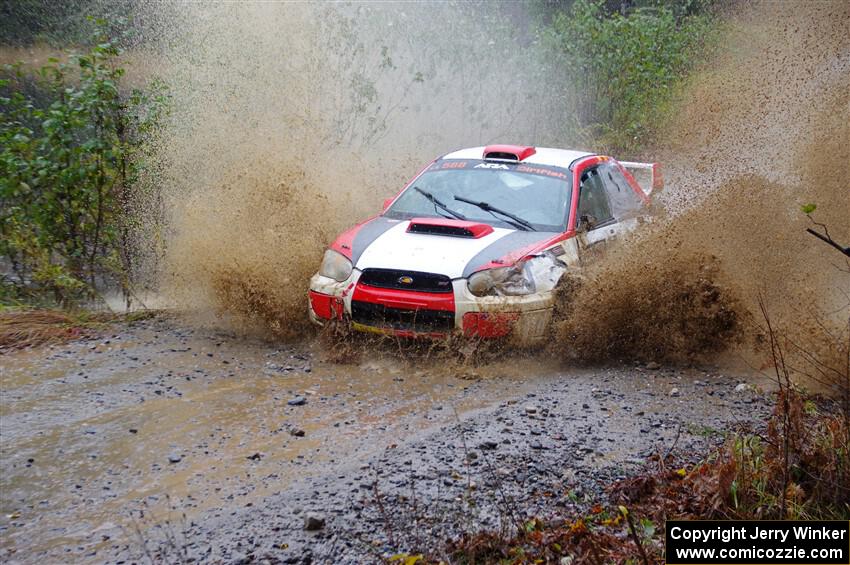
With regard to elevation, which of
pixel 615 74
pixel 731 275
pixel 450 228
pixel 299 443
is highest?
pixel 615 74

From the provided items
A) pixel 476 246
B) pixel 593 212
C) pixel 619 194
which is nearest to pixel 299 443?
pixel 476 246

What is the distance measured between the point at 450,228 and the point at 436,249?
1.09ft

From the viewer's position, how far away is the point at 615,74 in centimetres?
1758

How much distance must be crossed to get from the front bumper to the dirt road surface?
0.28m

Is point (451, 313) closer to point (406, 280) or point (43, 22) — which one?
point (406, 280)

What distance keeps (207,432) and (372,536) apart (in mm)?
2110

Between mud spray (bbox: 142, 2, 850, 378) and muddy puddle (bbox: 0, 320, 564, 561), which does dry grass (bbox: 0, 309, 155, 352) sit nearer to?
muddy puddle (bbox: 0, 320, 564, 561)

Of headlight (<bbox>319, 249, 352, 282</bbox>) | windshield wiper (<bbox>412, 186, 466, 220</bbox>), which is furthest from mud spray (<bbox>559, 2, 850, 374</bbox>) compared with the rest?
headlight (<bbox>319, 249, 352, 282</bbox>)

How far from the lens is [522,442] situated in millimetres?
4996

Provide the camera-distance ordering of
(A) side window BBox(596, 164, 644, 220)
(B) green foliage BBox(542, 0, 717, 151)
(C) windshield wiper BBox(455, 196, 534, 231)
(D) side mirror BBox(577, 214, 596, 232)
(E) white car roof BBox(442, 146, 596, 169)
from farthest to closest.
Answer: (B) green foliage BBox(542, 0, 717, 151) → (A) side window BBox(596, 164, 644, 220) → (E) white car roof BBox(442, 146, 596, 169) → (D) side mirror BBox(577, 214, 596, 232) → (C) windshield wiper BBox(455, 196, 534, 231)

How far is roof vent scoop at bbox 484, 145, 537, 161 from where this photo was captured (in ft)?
26.8

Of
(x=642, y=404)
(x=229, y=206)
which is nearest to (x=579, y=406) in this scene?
(x=642, y=404)

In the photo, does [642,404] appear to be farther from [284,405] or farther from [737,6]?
[737,6]

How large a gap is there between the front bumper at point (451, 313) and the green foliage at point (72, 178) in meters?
3.28
